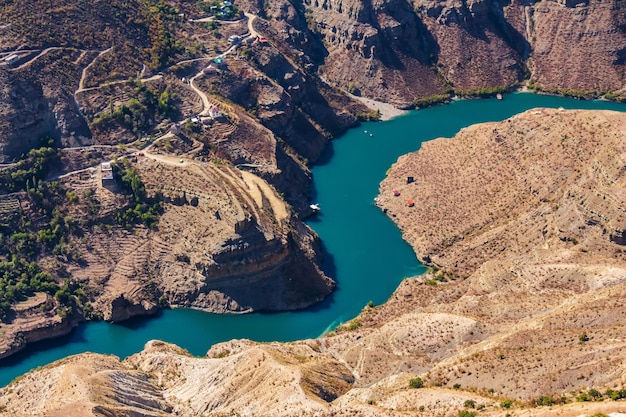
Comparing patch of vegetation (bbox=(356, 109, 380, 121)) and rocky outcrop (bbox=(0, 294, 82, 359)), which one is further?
patch of vegetation (bbox=(356, 109, 380, 121))

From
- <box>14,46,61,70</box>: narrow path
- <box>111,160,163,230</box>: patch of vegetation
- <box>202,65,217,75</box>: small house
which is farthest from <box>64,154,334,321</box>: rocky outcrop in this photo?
<box>202,65,217,75</box>: small house

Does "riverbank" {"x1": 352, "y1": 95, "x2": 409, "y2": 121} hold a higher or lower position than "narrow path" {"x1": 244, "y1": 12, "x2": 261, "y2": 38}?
lower

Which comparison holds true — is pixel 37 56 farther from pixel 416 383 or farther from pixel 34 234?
pixel 416 383

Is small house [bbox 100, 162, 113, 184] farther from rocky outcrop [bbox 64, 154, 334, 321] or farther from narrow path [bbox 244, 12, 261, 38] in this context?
narrow path [bbox 244, 12, 261, 38]

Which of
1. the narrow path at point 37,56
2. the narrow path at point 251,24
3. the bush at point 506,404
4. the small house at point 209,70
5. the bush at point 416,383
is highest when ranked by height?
the narrow path at point 37,56

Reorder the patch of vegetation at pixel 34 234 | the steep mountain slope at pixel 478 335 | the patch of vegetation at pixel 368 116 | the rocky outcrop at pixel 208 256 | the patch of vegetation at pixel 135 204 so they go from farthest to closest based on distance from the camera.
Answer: the patch of vegetation at pixel 368 116
the patch of vegetation at pixel 135 204
the rocky outcrop at pixel 208 256
the patch of vegetation at pixel 34 234
the steep mountain slope at pixel 478 335

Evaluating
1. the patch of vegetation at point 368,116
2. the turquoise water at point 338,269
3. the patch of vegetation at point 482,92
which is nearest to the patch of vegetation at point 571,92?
the patch of vegetation at point 482,92

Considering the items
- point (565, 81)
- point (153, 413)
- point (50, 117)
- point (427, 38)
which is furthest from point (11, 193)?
point (565, 81)

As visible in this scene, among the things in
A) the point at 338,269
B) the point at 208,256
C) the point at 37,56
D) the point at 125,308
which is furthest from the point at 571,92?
the point at 125,308

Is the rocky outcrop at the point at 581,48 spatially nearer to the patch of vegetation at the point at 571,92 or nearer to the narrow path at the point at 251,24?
the patch of vegetation at the point at 571,92

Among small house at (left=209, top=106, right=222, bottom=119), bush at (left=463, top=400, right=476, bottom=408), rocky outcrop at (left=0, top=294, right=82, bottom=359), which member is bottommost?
rocky outcrop at (left=0, top=294, right=82, bottom=359)
